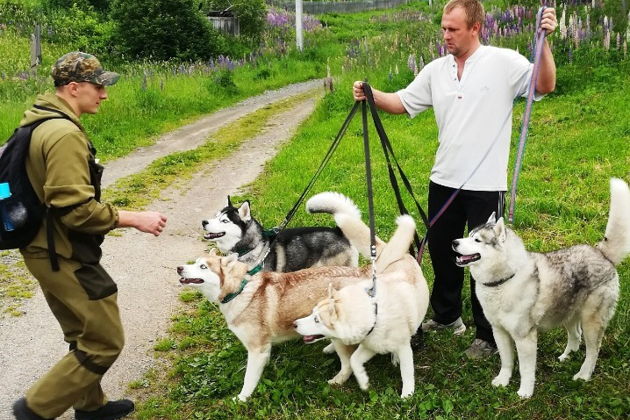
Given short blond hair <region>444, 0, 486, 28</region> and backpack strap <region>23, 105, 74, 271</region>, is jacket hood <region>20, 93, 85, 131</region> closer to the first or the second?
backpack strap <region>23, 105, 74, 271</region>

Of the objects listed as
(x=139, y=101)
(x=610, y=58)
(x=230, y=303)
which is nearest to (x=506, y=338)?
(x=230, y=303)

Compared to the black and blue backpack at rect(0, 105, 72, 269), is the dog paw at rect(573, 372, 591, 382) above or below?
below

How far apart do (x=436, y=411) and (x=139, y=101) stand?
1189 cm

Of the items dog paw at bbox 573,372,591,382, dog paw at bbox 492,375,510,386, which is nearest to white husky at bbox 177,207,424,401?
dog paw at bbox 492,375,510,386

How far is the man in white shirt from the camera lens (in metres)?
3.86

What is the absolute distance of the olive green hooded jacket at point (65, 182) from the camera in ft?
9.82

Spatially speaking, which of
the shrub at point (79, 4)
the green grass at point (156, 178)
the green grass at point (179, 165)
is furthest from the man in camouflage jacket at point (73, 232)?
the shrub at point (79, 4)

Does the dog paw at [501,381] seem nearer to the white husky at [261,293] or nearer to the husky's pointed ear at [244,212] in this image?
the white husky at [261,293]

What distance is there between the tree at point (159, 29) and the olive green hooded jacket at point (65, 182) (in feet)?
52.4

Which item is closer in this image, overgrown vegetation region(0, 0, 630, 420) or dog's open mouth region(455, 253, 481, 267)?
dog's open mouth region(455, 253, 481, 267)

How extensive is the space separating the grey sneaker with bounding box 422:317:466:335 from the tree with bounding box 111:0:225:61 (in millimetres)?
15566

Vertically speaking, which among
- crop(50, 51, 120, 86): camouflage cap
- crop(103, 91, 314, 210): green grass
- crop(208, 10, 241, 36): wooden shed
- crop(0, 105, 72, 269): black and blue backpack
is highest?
crop(208, 10, 241, 36): wooden shed

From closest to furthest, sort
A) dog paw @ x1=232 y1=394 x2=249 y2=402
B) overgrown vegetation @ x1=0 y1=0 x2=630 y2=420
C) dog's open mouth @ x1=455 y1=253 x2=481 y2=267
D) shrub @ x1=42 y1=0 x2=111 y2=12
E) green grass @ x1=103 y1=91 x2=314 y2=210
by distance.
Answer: dog's open mouth @ x1=455 y1=253 x2=481 y2=267 → overgrown vegetation @ x1=0 y1=0 x2=630 y2=420 → dog paw @ x1=232 y1=394 x2=249 y2=402 → green grass @ x1=103 y1=91 x2=314 y2=210 → shrub @ x1=42 y1=0 x2=111 y2=12

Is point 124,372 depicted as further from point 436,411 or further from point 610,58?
point 610,58
